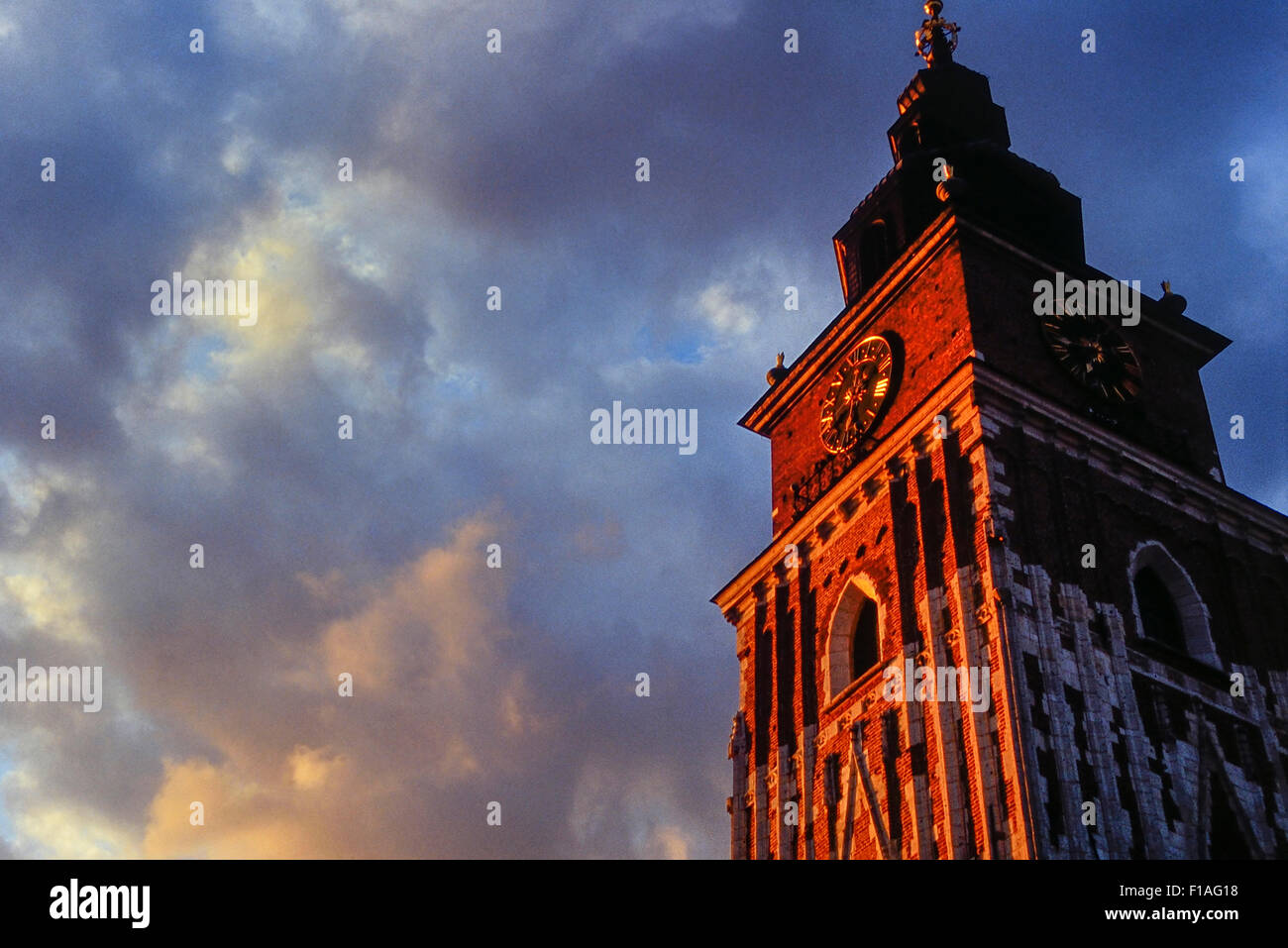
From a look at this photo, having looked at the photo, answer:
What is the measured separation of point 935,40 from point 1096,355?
13607mm

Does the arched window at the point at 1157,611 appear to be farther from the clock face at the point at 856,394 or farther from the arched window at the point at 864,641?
the clock face at the point at 856,394

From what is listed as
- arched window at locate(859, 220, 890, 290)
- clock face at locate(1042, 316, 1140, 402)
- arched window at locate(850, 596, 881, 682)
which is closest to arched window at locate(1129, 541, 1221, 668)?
clock face at locate(1042, 316, 1140, 402)

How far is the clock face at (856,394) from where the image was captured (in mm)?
36938

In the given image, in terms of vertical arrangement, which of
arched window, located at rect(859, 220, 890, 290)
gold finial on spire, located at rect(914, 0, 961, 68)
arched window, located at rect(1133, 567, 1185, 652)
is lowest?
arched window, located at rect(1133, 567, 1185, 652)

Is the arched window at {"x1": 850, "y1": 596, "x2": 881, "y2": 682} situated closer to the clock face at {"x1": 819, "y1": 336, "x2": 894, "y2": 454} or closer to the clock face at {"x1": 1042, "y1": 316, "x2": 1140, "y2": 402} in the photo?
the clock face at {"x1": 819, "y1": 336, "x2": 894, "y2": 454}

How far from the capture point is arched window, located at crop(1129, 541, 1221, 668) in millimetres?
32719

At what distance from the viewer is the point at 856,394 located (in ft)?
124

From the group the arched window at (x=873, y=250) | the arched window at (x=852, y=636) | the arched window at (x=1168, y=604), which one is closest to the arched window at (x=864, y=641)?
the arched window at (x=852, y=636)

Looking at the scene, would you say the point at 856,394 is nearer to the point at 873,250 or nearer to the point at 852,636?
the point at 873,250

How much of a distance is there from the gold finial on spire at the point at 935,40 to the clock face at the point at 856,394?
11.4 m

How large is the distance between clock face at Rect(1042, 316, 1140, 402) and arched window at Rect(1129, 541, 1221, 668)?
4.23m

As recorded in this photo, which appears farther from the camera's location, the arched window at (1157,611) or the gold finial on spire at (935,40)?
the gold finial on spire at (935,40)

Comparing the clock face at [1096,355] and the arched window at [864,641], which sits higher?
the clock face at [1096,355]

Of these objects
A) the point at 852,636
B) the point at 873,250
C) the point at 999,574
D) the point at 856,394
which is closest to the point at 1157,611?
the point at 999,574
